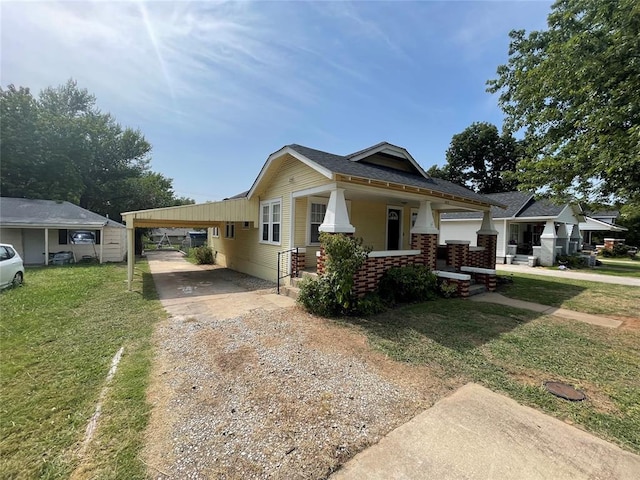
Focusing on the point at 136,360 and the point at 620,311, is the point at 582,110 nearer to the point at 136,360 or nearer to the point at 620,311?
the point at 620,311

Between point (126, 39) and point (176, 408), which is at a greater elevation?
point (126, 39)

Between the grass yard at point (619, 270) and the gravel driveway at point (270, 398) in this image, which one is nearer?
the gravel driveway at point (270, 398)

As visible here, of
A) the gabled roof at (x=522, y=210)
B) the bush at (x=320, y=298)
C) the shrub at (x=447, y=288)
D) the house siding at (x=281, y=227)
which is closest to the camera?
the bush at (x=320, y=298)

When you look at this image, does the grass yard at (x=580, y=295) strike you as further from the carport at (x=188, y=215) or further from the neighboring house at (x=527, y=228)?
the carport at (x=188, y=215)

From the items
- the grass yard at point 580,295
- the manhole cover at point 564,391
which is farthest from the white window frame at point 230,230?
the manhole cover at point 564,391

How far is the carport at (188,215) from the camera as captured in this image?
28.2 ft

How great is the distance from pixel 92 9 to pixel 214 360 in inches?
292

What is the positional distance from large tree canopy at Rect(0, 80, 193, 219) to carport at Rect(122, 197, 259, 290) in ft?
64.3

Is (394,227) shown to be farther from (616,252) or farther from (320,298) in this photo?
(616,252)

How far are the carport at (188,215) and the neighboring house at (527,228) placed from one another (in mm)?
15179

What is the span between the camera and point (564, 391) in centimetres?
330

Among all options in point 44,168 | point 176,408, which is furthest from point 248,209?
point 44,168

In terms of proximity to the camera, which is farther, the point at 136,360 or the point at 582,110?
the point at 582,110

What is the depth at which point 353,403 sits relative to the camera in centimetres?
298
